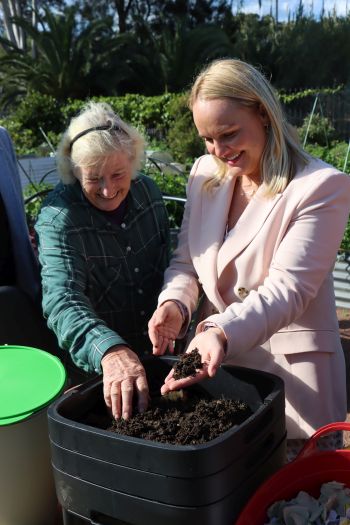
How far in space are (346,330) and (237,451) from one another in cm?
327

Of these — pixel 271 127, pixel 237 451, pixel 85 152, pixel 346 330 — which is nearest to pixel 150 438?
pixel 237 451

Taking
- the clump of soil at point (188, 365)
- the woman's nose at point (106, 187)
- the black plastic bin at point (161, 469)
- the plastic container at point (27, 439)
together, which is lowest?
the plastic container at point (27, 439)

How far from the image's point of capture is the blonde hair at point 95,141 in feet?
6.61

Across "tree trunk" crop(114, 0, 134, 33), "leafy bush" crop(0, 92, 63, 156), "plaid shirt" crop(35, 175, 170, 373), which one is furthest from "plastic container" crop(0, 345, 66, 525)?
"tree trunk" crop(114, 0, 134, 33)

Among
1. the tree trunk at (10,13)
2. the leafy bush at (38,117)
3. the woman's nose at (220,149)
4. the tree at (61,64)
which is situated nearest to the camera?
the woman's nose at (220,149)

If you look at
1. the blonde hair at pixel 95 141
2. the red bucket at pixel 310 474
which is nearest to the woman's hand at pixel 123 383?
the red bucket at pixel 310 474

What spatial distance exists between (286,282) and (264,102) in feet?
1.64

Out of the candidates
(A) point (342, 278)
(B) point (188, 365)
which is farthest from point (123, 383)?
(A) point (342, 278)

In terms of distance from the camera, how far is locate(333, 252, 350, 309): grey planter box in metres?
4.48

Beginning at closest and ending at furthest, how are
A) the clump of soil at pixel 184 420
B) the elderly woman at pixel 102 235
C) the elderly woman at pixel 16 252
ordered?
the clump of soil at pixel 184 420 < the elderly woman at pixel 102 235 < the elderly woman at pixel 16 252

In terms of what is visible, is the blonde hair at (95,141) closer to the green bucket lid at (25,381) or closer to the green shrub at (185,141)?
the green bucket lid at (25,381)

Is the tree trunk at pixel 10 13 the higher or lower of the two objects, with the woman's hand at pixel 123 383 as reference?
higher

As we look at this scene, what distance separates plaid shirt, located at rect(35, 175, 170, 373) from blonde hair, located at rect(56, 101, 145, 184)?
0.31ft

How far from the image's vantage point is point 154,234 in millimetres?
2238
